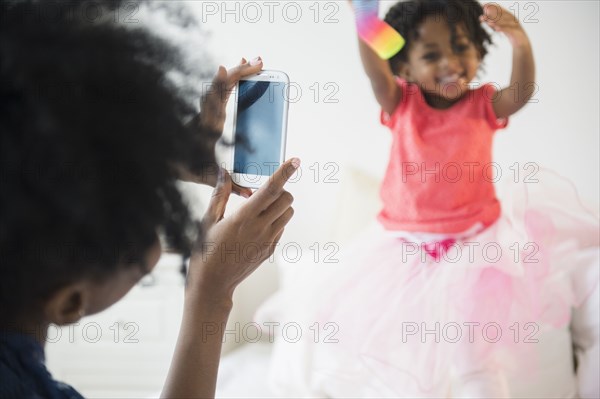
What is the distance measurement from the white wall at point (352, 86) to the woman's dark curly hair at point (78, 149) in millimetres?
894

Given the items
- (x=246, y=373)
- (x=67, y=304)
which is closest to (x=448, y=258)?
(x=246, y=373)

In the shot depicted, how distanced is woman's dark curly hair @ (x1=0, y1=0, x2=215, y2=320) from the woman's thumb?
14 cm

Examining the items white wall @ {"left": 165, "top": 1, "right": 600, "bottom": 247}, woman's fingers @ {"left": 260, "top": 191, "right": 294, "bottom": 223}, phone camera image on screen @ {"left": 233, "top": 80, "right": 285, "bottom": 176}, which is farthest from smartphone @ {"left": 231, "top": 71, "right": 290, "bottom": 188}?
white wall @ {"left": 165, "top": 1, "right": 600, "bottom": 247}

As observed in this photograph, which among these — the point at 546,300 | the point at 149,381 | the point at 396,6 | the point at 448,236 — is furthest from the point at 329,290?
the point at 149,381

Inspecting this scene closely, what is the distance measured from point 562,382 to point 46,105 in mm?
918

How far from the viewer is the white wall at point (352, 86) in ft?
3.55

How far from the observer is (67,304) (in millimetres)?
411

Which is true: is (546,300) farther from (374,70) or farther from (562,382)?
(374,70)

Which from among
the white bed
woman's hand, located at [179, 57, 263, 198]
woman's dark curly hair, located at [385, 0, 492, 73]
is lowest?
the white bed

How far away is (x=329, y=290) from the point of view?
0.97 m

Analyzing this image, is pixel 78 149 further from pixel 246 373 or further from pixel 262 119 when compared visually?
pixel 246 373

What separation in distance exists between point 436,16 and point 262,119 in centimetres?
39

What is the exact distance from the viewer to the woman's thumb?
56 cm

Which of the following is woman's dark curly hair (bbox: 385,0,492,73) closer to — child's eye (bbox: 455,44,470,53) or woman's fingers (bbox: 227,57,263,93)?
child's eye (bbox: 455,44,470,53)
